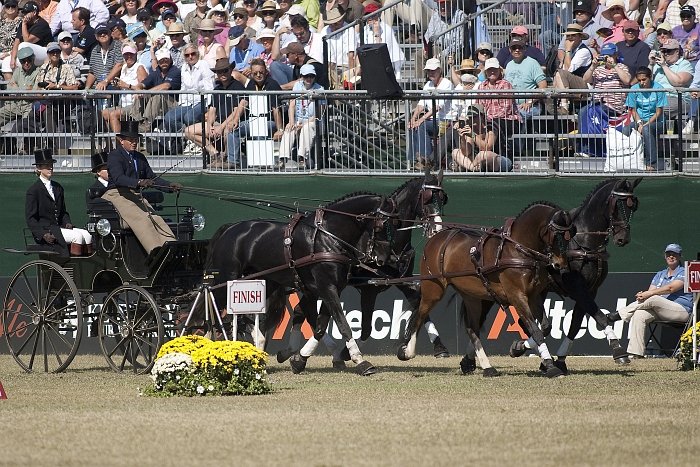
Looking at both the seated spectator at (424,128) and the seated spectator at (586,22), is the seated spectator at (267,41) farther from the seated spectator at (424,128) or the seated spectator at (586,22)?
the seated spectator at (586,22)

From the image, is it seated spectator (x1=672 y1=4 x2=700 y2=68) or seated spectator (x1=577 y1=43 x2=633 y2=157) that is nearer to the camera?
seated spectator (x1=577 y1=43 x2=633 y2=157)

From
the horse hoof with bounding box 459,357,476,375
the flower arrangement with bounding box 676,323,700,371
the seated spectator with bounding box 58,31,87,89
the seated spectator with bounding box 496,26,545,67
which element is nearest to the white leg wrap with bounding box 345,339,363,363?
the horse hoof with bounding box 459,357,476,375

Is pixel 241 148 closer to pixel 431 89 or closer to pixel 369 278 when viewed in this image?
pixel 431 89

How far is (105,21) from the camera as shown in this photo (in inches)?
982

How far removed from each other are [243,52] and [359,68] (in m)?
2.66

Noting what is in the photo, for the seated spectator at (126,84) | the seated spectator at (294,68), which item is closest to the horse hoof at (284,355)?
the seated spectator at (126,84)

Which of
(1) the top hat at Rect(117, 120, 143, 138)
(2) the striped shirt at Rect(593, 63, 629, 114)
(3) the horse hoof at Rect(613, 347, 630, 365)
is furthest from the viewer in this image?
(2) the striped shirt at Rect(593, 63, 629, 114)

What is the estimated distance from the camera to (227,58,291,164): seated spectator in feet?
67.7

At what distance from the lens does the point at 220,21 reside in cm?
2391

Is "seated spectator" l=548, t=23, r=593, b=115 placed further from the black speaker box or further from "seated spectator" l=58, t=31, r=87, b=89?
"seated spectator" l=58, t=31, r=87, b=89

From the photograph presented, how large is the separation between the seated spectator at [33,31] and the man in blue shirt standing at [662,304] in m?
11.8

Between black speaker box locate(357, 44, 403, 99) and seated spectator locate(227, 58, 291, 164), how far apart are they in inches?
57.1

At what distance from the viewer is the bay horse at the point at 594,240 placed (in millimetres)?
15547

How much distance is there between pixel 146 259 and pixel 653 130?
794 centimetres
